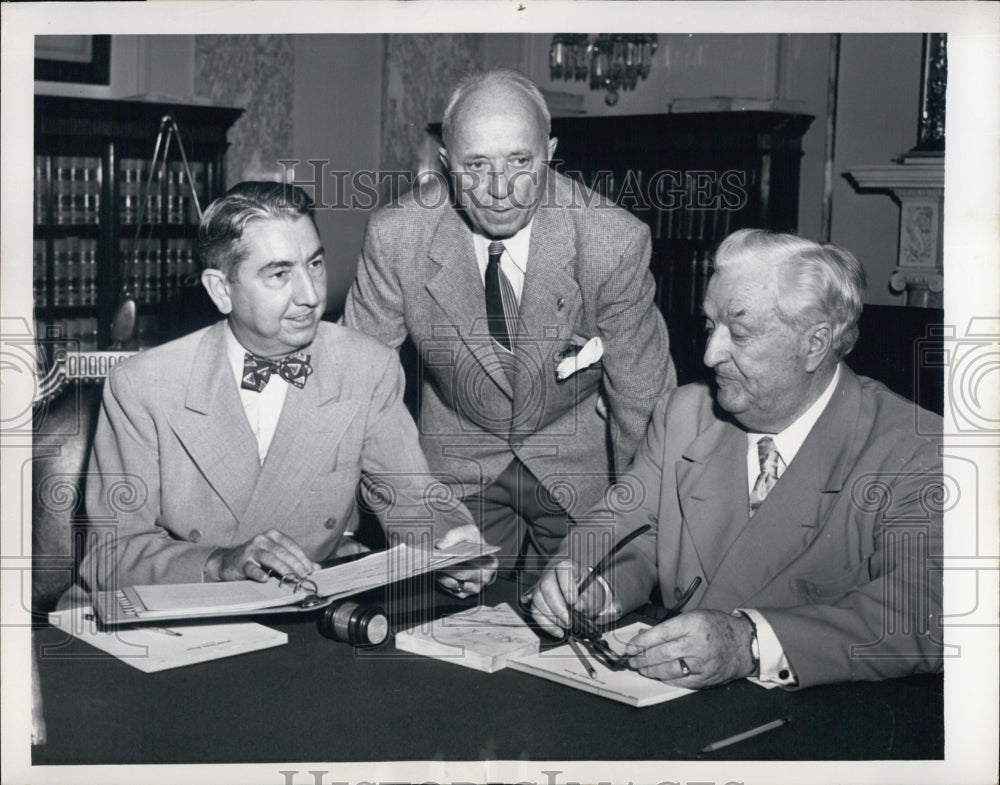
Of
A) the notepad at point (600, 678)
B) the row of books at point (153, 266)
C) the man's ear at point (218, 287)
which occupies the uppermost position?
the row of books at point (153, 266)

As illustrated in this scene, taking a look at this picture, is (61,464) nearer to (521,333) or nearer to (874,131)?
(521,333)

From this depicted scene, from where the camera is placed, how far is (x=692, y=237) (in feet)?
9.39

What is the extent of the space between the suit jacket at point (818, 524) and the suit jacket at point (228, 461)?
534 millimetres

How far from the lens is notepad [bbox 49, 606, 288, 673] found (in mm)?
2016

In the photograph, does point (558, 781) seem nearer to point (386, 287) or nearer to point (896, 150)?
point (386, 287)

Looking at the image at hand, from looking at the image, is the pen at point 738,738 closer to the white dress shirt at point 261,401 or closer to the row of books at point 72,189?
the white dress shirt at point 261,401

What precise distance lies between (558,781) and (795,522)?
71cm

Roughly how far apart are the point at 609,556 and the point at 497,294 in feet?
2.33

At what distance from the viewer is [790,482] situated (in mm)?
2301

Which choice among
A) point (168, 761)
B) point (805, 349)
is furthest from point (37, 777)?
point (805, 349)

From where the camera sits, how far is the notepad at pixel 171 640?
6.61ft

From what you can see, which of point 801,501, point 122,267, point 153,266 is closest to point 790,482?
point 801,501

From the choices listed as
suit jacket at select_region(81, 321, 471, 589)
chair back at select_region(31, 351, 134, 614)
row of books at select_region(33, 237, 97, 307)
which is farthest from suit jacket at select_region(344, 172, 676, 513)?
row of books at select_region(33, 237, 97, 307)

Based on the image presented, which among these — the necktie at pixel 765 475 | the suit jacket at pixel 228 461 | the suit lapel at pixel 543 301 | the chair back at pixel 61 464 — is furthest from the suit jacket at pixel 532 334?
the chair back at pixel 61 464
